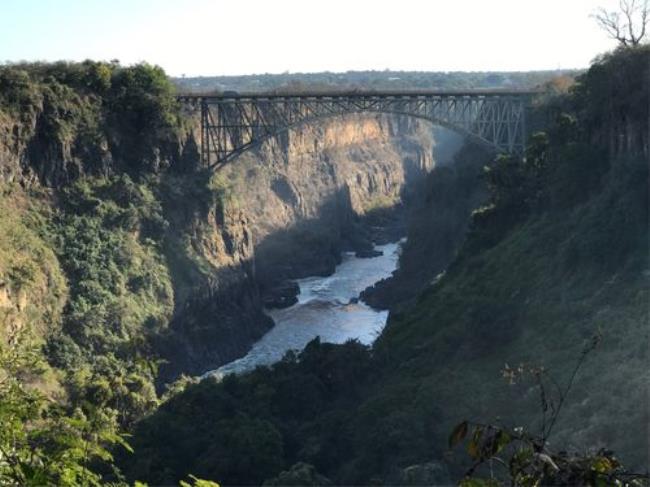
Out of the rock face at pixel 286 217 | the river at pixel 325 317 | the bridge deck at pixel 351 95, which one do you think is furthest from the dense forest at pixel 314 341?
the river at pixel 325 317

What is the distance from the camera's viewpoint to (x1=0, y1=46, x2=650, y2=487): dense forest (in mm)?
19516

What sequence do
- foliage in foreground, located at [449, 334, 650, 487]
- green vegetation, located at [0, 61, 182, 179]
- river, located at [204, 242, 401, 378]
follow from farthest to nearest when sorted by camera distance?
river, located at [204, 242, 401, 378] → green vegetation, located at [0, 61, 182, 179] → foliage in foreground, located at [449, 334, 650, 487]

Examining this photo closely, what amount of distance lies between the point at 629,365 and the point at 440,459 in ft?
15.9

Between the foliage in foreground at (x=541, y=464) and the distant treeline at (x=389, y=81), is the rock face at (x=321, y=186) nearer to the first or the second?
the distant treeline at (x=389, y=81)

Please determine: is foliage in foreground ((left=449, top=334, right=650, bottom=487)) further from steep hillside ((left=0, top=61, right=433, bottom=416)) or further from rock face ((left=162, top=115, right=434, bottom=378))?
rock face ((left=162, top=115, right=434, bottom=378))

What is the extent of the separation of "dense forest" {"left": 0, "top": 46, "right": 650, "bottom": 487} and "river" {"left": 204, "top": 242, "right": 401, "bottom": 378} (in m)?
2.83

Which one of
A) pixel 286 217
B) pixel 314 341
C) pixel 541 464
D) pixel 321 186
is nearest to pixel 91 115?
pixel 314 341

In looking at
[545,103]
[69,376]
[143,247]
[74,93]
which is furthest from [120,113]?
[545,103]

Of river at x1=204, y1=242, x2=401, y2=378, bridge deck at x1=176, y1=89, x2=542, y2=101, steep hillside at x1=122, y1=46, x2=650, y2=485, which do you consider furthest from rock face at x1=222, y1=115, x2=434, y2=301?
steep hillside at x1=122, y1=46, x2=650, y2=485

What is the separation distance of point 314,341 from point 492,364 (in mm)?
7291

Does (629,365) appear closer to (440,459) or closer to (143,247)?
(440,459)

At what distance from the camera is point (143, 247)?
155ft

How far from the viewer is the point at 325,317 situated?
54656 mm

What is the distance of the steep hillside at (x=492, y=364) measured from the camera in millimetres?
22188
